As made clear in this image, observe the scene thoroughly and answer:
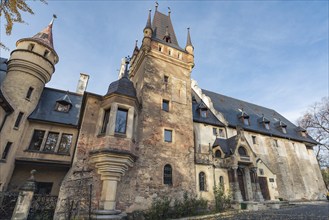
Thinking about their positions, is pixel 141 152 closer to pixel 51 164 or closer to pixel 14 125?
pixel 51 164

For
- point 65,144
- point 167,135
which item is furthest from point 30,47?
point 167,135

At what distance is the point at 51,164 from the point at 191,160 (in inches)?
444

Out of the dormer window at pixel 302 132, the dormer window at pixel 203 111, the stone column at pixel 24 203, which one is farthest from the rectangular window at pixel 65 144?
the dormer window at pixel 302 132

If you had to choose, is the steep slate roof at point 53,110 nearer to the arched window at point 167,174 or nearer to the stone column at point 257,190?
the arched window at point 167,174

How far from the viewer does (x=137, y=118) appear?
→ 14500mm

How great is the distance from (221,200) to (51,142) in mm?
14988

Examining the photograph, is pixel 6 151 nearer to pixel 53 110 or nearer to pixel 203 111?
pixel 53 110

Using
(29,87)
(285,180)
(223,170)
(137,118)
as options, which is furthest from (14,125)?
(285,180)

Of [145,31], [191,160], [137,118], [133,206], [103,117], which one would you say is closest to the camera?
[133,206]

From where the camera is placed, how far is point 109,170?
11.1m

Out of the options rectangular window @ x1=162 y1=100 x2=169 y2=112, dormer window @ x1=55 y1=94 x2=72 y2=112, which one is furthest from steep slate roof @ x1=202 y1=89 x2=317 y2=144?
dormer window @ x1=55 y1=94 x2=72 y2=112

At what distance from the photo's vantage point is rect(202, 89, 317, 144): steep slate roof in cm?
2530

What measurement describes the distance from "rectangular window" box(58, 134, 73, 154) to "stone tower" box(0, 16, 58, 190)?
114 inches

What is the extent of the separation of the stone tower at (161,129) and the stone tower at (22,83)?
27.4 feet
